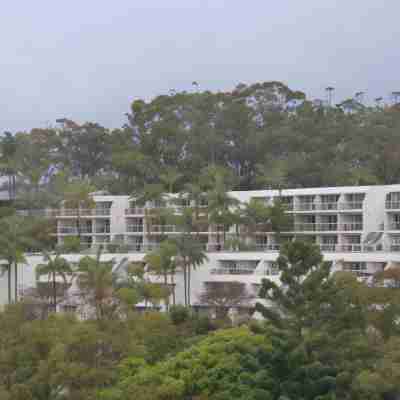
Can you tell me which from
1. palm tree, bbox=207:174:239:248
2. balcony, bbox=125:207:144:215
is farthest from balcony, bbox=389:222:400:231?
balcony, bbox=125:207:144:215

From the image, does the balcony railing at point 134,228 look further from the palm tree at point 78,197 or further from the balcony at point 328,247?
the balcony at point 328,247

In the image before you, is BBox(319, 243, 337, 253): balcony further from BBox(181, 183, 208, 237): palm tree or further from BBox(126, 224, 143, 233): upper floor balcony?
BBox(126, 224, 143, 233): upper floor balcony

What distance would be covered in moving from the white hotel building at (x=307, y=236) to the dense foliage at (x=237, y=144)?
644 centimetres

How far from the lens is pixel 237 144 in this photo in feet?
252

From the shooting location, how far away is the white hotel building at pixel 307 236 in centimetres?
5231

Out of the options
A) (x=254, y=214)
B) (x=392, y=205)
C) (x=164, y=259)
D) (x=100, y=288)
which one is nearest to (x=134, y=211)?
(x=254, y=214)

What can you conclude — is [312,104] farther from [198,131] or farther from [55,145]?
[55,145]

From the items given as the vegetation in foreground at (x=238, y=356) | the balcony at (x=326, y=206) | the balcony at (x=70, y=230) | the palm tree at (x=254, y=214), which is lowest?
the vegetation in foreground at (x=238, y=356)

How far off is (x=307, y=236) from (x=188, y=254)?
33.1 feet

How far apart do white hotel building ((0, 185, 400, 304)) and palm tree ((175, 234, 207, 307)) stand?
167cm

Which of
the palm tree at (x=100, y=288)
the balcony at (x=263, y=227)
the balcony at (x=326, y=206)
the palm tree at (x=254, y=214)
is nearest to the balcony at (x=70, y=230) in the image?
the palm tree at (x=254, y=214)

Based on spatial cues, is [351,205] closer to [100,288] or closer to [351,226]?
[351,226]

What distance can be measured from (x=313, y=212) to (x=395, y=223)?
18.8ft

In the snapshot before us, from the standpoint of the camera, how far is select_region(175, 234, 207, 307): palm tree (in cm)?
5175
